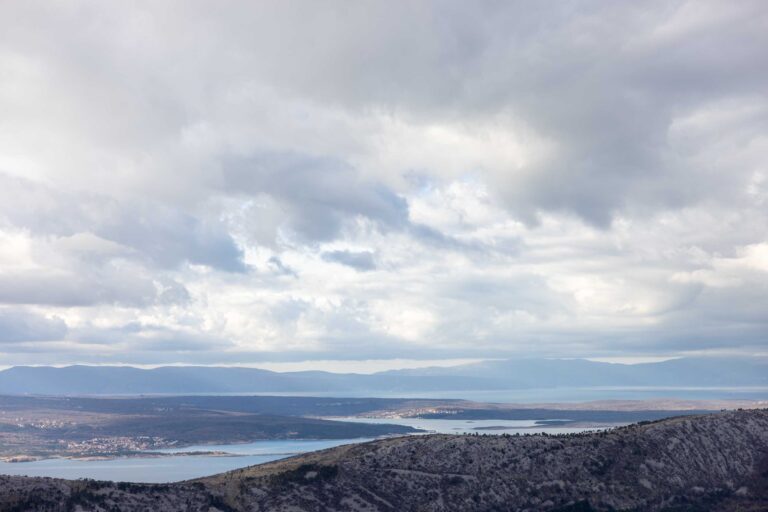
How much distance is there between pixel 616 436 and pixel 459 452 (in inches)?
1267

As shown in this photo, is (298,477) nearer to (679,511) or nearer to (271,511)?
(271,511)

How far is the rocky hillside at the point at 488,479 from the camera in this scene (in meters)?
122

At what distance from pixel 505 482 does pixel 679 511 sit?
1117 inches

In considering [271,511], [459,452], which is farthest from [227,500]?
[459,452]

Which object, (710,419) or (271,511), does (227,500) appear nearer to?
(271,511)

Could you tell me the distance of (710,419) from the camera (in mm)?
171375

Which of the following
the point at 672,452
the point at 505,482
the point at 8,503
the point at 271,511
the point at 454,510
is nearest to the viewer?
the point at 8,503

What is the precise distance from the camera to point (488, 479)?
469 ft

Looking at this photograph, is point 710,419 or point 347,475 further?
point 710,419

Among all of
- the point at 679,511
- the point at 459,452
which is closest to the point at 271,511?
the point at 459,452

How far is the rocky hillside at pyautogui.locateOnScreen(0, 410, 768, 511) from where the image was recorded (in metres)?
122

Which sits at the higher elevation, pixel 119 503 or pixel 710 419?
pixel 710 419

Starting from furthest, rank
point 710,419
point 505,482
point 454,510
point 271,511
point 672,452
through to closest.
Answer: point 710,419 < point 672,452 < point 505,482 < point 454,510 < point 271,511

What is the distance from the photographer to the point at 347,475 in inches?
5477
